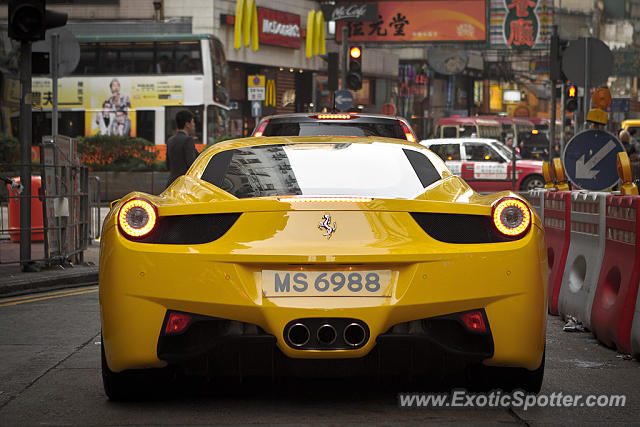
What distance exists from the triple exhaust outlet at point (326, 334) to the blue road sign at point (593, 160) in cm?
711

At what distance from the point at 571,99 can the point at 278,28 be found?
25.3 metres

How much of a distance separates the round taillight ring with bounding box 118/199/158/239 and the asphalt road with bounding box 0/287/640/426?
777mm

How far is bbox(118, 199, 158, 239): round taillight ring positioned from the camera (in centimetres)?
461

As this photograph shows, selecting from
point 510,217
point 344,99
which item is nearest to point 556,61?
point 344,99

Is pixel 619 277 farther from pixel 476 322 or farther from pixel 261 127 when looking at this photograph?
pixel 261 127

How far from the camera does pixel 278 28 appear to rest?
4903cm

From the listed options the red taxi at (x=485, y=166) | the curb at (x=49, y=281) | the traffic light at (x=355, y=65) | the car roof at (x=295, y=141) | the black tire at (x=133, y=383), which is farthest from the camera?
the red taxi at (x=485, y=166)

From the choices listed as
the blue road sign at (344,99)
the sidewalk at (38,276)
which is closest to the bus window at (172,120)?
the blue road sign at (344,99)

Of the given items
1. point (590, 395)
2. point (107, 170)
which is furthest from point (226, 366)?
point (107, 170)

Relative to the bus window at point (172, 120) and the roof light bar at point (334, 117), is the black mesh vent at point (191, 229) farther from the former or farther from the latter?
the bus window at point (172, 120)

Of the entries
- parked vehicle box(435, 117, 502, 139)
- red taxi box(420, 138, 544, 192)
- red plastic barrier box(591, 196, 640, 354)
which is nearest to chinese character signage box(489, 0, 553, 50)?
parked vehicle box(435, 117, 502, 139)

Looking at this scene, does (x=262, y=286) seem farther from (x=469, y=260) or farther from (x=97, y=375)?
(x=97, y=375)

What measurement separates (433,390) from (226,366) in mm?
1053

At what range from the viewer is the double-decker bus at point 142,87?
30734 millimetres
